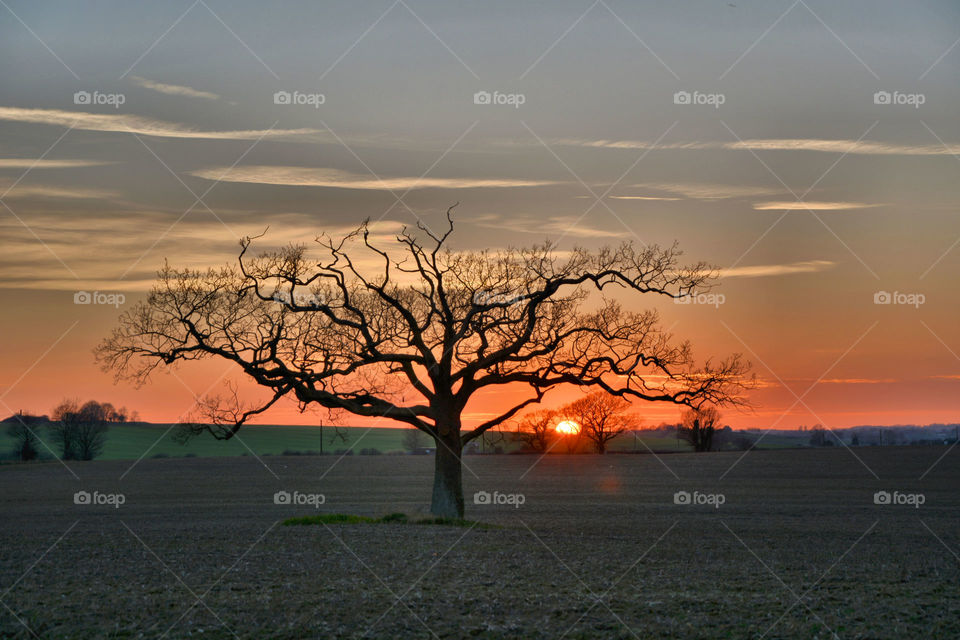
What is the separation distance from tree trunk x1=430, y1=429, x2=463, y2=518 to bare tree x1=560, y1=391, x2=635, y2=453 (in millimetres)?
100397

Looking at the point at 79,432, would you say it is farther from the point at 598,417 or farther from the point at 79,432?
the point at 598,417

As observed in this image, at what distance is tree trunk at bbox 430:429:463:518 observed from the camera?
109 ft

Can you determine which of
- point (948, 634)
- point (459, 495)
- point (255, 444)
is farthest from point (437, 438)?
point (255, 444)

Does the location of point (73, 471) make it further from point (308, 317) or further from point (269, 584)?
point (269, 584)

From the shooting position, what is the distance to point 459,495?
33688 millimetres

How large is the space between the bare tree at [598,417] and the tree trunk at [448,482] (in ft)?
329

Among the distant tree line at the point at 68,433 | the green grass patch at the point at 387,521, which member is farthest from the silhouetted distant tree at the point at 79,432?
the green grass patch at the point at 387,521

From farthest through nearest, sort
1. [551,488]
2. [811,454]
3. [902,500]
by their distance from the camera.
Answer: [811,454] < [551,488] < [902,500]

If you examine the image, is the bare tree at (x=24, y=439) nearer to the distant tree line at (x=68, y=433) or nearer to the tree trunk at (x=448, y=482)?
the distant tree line at (x=68, y=433)

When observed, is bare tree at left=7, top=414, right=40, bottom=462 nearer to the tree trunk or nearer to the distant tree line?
the distant tree line

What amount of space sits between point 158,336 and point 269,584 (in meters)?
14.8

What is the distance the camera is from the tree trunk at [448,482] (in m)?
33.2

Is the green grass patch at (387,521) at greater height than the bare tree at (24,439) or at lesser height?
lesser

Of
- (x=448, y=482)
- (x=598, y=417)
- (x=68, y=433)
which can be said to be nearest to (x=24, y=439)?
(x=68, y=433)
